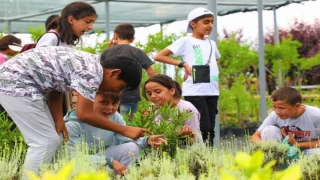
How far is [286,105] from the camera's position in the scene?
5422mm

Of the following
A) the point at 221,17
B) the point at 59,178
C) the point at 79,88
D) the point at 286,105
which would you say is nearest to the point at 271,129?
the point at 286,105

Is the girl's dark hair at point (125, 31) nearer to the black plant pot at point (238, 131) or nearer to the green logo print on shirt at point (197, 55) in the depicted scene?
the green logo print on shirt at point (197, 55)

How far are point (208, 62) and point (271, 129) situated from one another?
3.50 feet

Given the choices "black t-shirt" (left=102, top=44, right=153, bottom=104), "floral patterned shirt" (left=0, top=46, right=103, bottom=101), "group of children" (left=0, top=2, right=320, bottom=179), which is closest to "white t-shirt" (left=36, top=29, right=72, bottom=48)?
"group of children" (left=0, top=2, right=320, bottom=179)

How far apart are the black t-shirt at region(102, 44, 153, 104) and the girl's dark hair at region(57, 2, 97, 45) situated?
1287 mm

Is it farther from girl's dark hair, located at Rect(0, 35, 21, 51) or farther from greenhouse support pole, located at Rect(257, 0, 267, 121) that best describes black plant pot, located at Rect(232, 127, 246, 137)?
girl's dark hair, located at Rect(0, 35, 21, 51)

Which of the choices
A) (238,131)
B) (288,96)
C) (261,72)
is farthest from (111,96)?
(238,131)

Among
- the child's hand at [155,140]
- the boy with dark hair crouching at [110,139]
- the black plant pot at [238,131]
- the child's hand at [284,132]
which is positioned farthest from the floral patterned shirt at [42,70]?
the black plant pot at [238,131]

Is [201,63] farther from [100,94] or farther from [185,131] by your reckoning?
[100,94]

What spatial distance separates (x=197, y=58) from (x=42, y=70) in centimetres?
253

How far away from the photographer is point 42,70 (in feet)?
13.0

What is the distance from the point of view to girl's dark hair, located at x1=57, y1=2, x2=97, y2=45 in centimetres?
490

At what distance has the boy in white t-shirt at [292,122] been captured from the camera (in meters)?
5.40

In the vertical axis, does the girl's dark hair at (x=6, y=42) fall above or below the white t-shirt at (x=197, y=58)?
above
